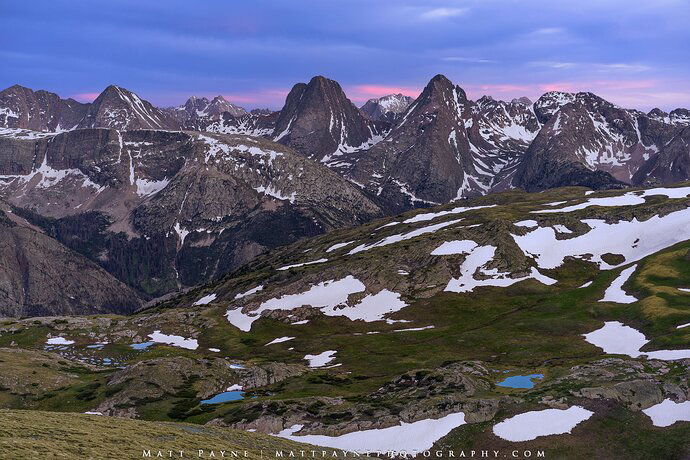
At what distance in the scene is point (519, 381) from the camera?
81312 millimetres

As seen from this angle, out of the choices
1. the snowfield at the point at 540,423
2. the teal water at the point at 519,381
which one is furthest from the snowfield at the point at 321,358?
the snowfield at the point at 540,423

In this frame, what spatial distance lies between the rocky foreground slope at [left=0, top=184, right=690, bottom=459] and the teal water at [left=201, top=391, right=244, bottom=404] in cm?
48

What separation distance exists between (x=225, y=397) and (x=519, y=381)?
45.1 meters

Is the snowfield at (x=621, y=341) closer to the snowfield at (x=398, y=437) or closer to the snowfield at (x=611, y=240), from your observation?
the snowfield at (x=398, y=437)

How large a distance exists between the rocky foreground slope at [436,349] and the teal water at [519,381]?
0.33 metres

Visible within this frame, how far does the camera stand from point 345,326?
147 meters

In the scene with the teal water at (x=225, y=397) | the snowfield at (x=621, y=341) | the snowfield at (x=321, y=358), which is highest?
the snowfield at (x=621, y=341)

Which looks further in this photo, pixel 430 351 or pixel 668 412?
pixel 430 351

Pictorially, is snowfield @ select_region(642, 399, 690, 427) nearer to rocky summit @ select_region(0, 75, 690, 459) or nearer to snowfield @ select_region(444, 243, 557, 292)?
rocky summit @ select_region(0, 75, 690, 459)

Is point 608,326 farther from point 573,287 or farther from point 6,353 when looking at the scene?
point 6,353

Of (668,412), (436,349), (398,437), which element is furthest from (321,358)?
(668,412)

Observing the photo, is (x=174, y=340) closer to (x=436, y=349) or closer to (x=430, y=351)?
(x=430, y=351)

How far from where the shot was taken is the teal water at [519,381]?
257 ft

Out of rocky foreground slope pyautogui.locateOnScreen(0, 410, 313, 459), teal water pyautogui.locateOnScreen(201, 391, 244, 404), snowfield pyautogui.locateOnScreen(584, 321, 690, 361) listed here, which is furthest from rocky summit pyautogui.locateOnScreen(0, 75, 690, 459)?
rocky foreground slope pyautogui.locateOnScreen(0, 410, 313, 459)
